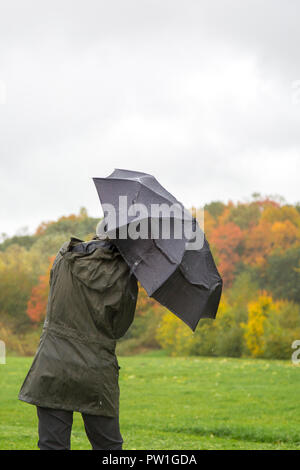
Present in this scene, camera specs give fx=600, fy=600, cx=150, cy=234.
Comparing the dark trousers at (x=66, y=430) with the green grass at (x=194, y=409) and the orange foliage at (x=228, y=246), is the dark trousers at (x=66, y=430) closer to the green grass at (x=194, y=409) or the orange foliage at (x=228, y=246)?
the green grass at (x=194, y=409)

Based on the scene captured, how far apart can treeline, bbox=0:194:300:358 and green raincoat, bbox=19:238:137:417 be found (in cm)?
2646

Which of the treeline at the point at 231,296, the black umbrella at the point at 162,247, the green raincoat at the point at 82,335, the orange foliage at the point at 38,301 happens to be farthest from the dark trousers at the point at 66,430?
the orange foliage at the point at 38,301

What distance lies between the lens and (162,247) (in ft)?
13.4

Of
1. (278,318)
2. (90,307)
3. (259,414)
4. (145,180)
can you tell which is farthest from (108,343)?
(278,318)

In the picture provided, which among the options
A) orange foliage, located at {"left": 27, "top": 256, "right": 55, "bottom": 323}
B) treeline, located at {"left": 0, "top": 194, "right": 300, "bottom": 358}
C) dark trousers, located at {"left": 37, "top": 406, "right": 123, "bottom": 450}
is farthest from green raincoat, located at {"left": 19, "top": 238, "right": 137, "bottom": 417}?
orange foliage, located at {"left": 27, "top": 256, "right": 55, "bottom": 323}

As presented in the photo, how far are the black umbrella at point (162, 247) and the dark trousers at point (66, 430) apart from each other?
0.89m

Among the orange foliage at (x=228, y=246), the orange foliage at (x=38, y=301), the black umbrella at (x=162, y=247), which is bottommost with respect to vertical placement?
the orange foliage at (x=38, y=301)

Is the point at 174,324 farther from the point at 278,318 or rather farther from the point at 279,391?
the point at 279,391

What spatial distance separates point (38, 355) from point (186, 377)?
16.8 metres

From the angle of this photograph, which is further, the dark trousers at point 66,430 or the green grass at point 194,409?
the green grass at point 194,409

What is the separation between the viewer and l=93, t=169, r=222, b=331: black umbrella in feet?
13.3

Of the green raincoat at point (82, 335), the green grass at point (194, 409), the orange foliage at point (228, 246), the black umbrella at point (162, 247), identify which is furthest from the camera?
the orange foliage at point (228, 246)

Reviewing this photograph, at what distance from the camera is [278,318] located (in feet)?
102

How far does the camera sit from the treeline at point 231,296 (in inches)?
1260
